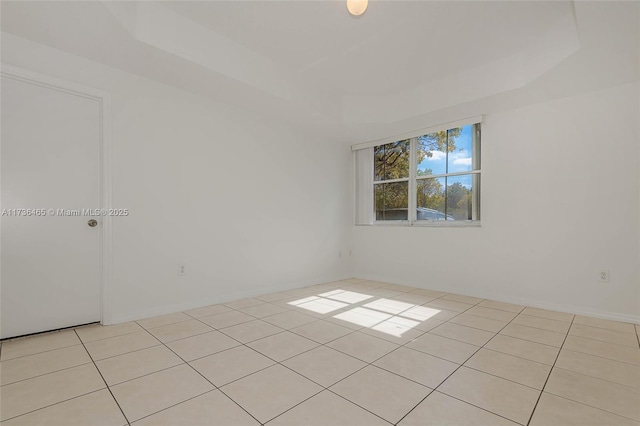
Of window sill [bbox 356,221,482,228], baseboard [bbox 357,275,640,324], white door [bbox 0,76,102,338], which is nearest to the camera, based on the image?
white door [bbox 0,76,102,338]

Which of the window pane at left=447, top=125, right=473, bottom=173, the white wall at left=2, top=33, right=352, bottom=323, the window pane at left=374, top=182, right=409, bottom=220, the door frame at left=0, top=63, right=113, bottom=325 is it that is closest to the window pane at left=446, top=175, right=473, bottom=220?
the window pane at left=447, top=125, right=473, bottom=173

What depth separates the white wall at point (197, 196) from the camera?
2904 millimetres

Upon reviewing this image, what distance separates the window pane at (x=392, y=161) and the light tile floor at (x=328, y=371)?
2431 millimetres

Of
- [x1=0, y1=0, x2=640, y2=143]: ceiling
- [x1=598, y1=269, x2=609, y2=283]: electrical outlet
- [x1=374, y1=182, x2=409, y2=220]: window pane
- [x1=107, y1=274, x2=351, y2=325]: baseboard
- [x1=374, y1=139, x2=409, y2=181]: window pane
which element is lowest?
[x1=107, y1=274, x2=351, y2=325]: baseboard

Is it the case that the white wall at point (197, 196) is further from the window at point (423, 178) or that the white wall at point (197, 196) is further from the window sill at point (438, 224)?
the window sill at point (438, 224)

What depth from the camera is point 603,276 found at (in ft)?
10.1

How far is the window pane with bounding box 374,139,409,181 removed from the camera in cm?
479

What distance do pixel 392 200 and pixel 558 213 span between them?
2.18 m

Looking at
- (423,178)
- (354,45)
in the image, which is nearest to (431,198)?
(423,178)

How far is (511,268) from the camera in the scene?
3641 millimetres

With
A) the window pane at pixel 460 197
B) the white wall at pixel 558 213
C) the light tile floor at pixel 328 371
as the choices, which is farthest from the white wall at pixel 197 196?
the white wall at pixel 558 213

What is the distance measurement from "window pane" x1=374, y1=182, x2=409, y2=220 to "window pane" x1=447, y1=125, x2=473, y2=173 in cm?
77

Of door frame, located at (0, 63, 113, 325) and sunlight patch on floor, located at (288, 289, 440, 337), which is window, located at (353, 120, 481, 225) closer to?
sunlight patch on floor, located at (288, 289, 440, 337)

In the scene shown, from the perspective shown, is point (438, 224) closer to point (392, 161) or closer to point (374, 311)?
point (392, 161)
